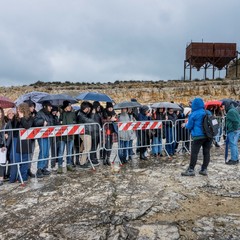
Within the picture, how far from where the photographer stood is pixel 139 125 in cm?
927

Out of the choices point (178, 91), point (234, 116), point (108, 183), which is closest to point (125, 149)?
point (108, 183)

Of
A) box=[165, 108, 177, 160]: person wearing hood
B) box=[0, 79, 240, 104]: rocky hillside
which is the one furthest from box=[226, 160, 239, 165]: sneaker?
box=[0, 79, 240, 104]: rocky hillside

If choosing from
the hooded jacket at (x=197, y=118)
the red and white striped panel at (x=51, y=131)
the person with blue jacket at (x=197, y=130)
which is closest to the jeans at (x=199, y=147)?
the person with blue jacket at (x=197, y=130)

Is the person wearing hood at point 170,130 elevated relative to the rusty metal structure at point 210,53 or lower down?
lower down

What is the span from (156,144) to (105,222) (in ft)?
17.8

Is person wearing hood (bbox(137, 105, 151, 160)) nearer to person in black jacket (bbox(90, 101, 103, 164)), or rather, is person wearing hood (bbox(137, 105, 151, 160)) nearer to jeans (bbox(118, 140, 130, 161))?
jeans (bbox(118, 140, 130, 161))

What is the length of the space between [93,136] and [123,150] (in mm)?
1149

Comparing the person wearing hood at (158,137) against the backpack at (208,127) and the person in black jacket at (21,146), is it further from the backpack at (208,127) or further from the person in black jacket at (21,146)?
the person in black jacket at (21,146)

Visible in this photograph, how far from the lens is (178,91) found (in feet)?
131

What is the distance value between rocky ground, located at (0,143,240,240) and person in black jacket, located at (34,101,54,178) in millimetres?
392

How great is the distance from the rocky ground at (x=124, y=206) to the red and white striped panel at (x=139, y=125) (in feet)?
4.74

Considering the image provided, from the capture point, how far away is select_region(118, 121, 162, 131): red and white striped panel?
29.4 feet

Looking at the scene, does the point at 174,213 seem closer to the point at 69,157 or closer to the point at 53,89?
the point at 69,157

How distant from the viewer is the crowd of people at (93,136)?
7.18 meters
